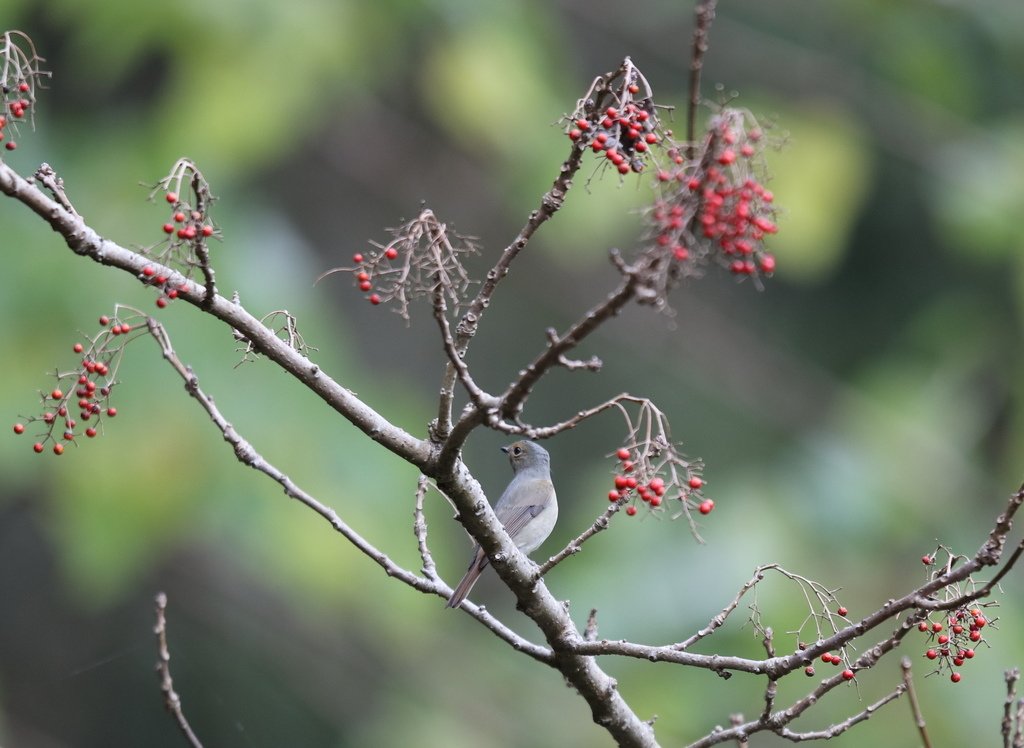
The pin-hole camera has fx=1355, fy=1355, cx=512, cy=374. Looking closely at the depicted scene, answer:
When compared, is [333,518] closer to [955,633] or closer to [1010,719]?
[955,633]

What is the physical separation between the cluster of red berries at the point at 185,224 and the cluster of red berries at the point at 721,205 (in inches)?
30.2

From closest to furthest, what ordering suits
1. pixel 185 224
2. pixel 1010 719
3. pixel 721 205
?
1. pixel 721 205
2. pixel 185 224
3. pixel 1010 719

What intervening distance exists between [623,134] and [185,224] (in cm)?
77

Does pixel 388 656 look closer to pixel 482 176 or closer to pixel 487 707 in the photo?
pixel 487 707

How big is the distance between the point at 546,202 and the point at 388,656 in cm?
730

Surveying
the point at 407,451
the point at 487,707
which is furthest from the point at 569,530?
the point at 407,451

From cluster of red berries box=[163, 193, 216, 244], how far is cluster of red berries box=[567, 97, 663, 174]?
64 centimetres

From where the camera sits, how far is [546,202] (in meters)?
2.50

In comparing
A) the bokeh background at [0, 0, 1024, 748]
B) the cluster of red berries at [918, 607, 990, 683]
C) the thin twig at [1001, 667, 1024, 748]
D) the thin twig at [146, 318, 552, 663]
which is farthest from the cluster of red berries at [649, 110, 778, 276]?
the bokeh background at [0, 0, 1024, 748]

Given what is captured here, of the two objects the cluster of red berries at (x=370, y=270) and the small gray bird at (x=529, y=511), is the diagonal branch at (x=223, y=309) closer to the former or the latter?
the cluster of red berries at (x=370, y=270)

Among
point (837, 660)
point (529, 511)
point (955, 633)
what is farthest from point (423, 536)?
point (529, 511)

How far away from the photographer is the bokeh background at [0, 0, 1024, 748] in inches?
263

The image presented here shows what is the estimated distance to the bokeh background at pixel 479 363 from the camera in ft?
21.9

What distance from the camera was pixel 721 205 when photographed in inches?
79.6
